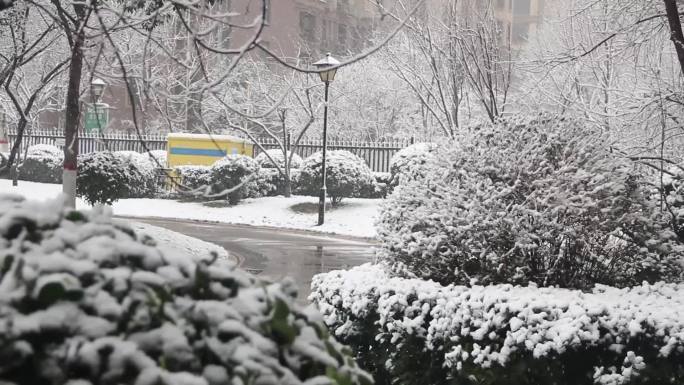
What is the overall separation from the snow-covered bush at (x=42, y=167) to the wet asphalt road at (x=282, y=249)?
10221 mm

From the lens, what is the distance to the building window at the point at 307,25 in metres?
54.1

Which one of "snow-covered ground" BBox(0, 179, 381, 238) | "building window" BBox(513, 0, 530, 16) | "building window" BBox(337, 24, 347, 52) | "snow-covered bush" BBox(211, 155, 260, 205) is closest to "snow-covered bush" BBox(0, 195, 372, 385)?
"snow-covered ground" BBox(0, 179, 381, 238)

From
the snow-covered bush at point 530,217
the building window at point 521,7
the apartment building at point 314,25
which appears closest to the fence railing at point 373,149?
the apartment building at point 314,25

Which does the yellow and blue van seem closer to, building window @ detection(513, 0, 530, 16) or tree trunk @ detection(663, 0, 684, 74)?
tree trunk @ detection(663, 0, 684, 74)

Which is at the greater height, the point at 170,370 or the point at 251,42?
the point at 251,42

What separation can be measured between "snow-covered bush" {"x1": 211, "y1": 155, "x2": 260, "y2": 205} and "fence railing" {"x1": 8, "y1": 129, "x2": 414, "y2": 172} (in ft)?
7.11

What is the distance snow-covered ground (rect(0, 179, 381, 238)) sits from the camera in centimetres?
2255

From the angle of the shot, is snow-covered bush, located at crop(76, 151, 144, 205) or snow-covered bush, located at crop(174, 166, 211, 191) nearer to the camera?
snow-covered bush, located at crop(76, 151, 144, 205)

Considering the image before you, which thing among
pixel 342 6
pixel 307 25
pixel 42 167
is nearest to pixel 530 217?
pixel 42 167

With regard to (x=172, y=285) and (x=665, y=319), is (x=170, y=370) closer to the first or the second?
(x=172, y=285)

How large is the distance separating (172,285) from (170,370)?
24 centimetres

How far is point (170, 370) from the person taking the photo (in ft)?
5.31

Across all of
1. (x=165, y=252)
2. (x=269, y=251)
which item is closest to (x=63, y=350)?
(x=165, y=252)

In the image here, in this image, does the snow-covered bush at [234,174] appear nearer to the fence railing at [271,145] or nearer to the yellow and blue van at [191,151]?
the fence railing at [271,145]
